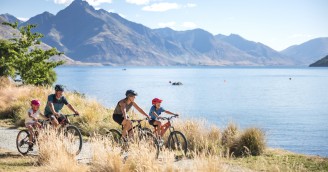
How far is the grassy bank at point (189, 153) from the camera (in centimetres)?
712

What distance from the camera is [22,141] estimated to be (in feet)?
34.3

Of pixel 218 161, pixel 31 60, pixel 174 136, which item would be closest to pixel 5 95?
pixel 31 60

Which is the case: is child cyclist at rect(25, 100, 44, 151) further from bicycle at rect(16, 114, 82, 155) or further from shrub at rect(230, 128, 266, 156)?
shrub at rect(230, 128, 266, 156)

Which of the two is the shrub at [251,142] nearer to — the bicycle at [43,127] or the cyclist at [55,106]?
the bicycle at [43,127]

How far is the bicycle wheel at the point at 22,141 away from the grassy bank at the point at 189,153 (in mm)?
529

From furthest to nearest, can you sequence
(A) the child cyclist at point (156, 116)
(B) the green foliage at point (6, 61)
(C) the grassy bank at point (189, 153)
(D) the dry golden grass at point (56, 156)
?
(B) the green foliage at point (6, 61)
(A) the child cyclist at point (156, 116)
(D) the dry golden grass at point (56, 156)
(C) the grassy bank at point (189, 153)

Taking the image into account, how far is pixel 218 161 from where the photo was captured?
6.79 metres

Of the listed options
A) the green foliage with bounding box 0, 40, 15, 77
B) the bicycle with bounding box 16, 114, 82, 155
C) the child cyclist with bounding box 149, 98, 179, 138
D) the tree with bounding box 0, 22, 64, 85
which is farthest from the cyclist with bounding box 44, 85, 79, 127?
the green foliage with bounding box 0, 40, 15, 77

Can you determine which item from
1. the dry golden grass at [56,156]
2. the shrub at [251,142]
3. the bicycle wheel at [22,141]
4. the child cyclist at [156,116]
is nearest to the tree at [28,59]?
the bicycle wheel at [22,141]

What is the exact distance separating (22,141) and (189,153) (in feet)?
15.7

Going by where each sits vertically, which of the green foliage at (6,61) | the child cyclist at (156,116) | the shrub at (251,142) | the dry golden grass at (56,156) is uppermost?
the green foliage at (6,61)

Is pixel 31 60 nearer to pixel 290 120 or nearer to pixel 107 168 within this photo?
pixel 107 168

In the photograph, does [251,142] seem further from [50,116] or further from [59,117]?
[50,116]

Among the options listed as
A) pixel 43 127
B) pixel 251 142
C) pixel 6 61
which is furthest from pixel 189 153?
pixel 6 61
